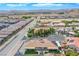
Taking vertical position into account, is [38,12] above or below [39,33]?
above

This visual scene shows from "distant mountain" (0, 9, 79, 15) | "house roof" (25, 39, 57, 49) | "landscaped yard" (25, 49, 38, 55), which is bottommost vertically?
"landscaped yard" (25, 49, 38, 55)

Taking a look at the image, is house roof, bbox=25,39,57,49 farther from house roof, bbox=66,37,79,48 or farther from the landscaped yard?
house roof, bbox=66,37,79,48

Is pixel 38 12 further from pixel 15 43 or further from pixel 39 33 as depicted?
pixel 15 43

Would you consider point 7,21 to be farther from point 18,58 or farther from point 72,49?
point 72,49

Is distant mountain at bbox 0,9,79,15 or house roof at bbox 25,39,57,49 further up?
distant mountain at bbox 0,9,79,15

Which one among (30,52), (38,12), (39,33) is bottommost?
(30,52)

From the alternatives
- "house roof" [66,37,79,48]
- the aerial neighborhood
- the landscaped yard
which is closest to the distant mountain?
the aerial neighborhood

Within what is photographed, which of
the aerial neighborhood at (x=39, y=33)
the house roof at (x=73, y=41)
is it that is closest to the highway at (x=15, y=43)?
the aerial neighborhood at (x=39, y=33)

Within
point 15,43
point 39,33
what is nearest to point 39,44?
point 39,33
